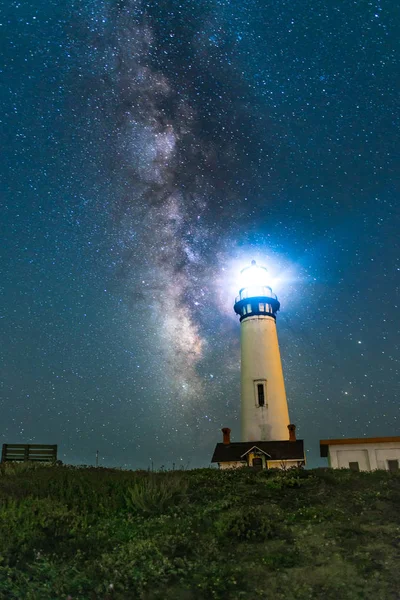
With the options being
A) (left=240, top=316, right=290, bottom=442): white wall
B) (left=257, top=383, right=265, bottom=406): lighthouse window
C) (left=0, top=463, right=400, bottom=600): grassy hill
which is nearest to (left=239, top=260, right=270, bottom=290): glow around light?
(left=240, top=316, right=290, bottom=442): white wall

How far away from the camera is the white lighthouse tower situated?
1275 inches

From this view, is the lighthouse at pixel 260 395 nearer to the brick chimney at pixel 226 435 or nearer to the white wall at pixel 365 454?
the brick chimney at pixel 226 435

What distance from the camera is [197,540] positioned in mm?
8055

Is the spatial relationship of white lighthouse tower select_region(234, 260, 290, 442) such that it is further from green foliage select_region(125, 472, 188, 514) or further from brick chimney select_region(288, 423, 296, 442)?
green foliage select_region(125, 472, 188, 514)

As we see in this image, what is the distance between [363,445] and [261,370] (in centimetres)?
865

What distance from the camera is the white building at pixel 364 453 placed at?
26.5 meters

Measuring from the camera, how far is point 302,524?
8734 mm

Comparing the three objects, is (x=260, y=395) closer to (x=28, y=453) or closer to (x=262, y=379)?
(x=262, y=379)

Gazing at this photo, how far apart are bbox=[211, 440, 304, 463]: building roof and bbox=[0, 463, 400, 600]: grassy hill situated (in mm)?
18513

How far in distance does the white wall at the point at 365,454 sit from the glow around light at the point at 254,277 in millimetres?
13723

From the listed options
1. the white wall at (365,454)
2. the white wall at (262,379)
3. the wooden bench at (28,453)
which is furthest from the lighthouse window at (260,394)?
the wooden bench at (28,453)

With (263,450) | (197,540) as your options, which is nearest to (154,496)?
(197,540)

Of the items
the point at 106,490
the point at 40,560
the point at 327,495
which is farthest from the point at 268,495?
the point at 40,560

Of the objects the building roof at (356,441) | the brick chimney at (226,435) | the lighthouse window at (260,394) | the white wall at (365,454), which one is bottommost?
the white wall at (365,454)
